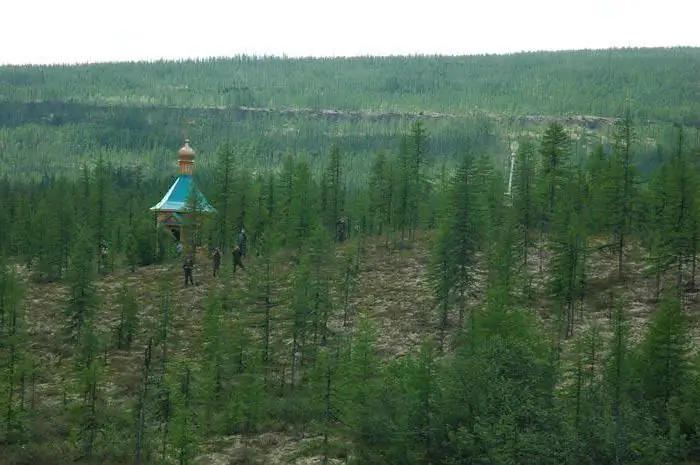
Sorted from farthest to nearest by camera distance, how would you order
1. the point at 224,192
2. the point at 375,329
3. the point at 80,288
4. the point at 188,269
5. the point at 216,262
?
the point at 224,192, the point at 216,262, the point at 188,269, the point at 80,288, the point at 375,329

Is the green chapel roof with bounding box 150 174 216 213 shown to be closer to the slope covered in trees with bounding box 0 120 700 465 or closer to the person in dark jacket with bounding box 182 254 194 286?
the slope covered in trees with bounding box 0 120 700 465

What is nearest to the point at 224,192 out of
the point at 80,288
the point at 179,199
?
the point at 179,199

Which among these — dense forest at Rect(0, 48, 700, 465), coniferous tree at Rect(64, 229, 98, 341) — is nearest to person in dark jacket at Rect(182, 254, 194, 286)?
dense forest at Rect(0, 48, 700, 465)

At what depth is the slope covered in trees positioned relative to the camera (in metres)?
44.1

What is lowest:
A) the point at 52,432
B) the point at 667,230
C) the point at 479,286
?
the point at 52,432

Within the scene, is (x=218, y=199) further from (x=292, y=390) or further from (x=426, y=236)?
(x=292, y=390)

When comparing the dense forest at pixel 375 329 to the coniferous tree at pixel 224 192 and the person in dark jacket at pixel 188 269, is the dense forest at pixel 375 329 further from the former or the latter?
the person in dark jacket at pixel 188 269

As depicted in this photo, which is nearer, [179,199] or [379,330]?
[379,330]

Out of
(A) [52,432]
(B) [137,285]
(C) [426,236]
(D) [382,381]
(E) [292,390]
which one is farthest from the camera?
(C) [426,236]

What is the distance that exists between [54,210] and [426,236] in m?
35.0

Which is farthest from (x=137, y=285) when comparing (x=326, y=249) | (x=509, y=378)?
(x=509, y=378)

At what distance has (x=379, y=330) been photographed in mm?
65500

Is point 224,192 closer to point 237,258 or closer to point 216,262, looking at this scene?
point 216,262

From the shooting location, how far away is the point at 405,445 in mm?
44125
